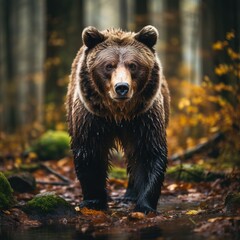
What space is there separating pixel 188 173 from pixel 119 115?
2961mm

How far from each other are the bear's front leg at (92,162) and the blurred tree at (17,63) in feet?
38.6

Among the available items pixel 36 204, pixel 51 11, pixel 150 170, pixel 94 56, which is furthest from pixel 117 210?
pixel 51 11

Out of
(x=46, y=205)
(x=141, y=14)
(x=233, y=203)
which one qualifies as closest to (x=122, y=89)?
(x=46, y=205)

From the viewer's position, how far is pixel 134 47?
716cm

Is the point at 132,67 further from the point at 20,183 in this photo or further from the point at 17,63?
the point at 17,63

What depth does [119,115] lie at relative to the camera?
718 centimetres

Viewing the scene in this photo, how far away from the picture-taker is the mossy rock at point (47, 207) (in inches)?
259

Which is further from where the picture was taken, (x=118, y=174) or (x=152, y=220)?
(x=118, y=174)

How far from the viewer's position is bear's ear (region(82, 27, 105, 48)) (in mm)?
7242

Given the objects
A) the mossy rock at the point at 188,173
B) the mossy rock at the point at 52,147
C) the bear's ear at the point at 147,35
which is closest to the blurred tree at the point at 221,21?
the mossy rock at the point at 52,147

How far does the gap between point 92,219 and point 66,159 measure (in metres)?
5.84

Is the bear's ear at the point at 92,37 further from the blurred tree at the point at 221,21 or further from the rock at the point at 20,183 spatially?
the blurred tree at the point at 221,21

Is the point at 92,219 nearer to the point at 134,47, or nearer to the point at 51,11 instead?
the point at 134,47

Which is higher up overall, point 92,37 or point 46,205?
point 92,37
